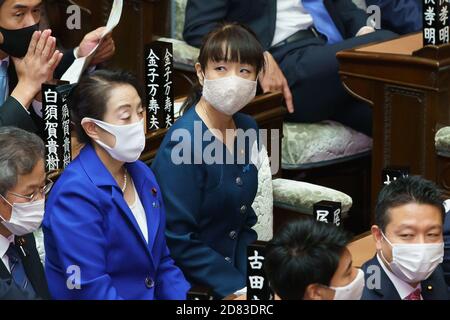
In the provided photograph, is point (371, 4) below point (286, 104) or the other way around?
the other way around

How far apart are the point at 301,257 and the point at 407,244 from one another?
1.48ft

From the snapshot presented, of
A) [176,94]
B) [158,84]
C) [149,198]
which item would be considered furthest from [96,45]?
[176,94]

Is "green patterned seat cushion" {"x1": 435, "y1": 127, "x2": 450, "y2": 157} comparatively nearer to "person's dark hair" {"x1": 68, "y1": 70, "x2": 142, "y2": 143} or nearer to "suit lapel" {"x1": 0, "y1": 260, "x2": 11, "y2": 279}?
"person's dark hair" {"x1": 68, "y1": 70, "x2": 142, "y2": 143}

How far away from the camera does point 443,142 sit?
369 centimetres

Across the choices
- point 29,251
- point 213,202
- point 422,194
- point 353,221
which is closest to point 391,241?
point 422,194

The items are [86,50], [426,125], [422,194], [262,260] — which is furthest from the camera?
[426,125]

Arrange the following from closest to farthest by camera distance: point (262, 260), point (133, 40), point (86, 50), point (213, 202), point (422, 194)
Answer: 1. point (262, 260)
2. point (422, 194)
3. point (213, 202)
4. point (86, 50)
5. point (133, 40)

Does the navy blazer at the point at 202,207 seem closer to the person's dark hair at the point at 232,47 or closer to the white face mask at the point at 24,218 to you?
the person's dark hair at the point at 232,47

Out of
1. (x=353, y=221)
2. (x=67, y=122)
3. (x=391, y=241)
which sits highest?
(x=67, y=122)

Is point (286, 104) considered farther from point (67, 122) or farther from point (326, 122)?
point (67, 122)

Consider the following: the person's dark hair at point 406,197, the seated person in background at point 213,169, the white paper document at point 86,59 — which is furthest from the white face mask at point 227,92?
the person's dark hair at point 406,197

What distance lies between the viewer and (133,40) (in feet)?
14.3

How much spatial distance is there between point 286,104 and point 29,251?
148 cm

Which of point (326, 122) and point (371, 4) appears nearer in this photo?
point (326, 122)
